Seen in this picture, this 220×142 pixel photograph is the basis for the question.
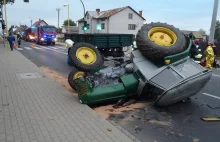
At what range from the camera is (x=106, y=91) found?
20.5ft

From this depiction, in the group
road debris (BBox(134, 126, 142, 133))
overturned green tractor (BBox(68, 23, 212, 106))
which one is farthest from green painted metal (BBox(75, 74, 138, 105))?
road debris (BBox(134, 126, 142, 133))

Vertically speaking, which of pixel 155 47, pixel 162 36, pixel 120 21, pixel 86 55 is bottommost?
pixel 86 55

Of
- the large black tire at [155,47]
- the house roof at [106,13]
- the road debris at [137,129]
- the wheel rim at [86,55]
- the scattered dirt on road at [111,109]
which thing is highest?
the house roof at [106,13]

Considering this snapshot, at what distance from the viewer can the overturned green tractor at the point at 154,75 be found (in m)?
5.96

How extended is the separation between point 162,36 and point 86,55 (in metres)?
2.67

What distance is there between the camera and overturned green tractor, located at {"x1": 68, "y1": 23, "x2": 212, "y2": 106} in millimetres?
5960

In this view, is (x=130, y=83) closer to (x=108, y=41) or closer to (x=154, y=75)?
(x=154, y=75)

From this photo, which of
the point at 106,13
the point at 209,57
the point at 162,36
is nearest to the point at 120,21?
the point at 106,13

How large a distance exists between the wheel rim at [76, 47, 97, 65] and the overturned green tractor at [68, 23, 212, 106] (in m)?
0.70

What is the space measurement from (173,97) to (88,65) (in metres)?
3.15

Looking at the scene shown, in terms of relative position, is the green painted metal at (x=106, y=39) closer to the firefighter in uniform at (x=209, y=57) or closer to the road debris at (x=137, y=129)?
the firefighter in uniform at (x=209, y=57)

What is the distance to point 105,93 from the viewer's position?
623 cm

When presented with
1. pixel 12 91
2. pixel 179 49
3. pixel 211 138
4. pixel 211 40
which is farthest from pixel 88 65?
pixel 211 40

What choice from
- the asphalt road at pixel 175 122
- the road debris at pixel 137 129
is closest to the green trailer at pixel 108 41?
the asphalt road at pixel 175 122
